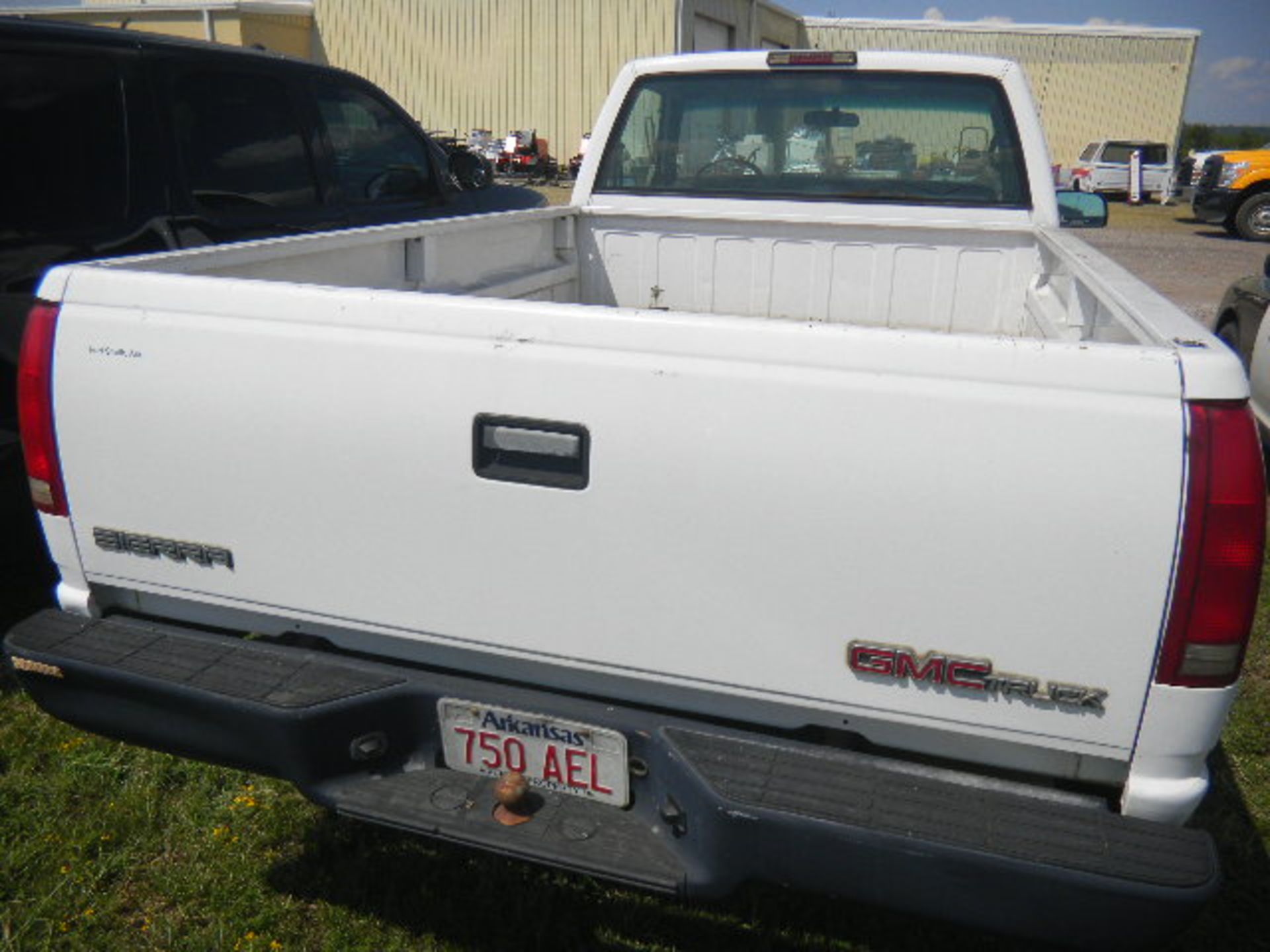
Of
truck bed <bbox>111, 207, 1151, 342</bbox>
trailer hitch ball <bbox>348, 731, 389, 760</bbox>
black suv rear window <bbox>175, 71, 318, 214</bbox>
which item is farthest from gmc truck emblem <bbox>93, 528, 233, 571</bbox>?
black suv rear window <bbox>175, 71, 318, 214</bbox>

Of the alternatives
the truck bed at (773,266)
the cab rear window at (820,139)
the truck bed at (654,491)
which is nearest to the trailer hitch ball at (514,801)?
the truck bed at (654,491)

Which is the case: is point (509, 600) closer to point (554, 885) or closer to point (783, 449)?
point (783, 449)

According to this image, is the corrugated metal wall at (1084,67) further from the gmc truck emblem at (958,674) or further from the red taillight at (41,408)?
the gmc truck emblem at (958,674)

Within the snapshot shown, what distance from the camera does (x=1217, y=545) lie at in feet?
5.21

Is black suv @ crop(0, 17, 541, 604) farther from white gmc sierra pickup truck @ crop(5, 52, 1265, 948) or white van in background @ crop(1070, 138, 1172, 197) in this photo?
white van in background @ crop(1070, 138, 1172, 197)

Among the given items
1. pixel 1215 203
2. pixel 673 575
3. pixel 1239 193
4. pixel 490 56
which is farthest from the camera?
pixel 490 56

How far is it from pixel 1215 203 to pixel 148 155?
17372mm

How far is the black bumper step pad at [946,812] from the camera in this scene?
1.64 metres

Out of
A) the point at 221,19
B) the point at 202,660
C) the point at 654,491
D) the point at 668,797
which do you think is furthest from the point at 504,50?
the point at 668,797

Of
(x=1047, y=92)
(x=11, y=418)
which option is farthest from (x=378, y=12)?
(x=11, y=418)

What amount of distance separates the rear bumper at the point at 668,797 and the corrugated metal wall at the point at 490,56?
79.7 feet

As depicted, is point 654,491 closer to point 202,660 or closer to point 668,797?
point 668,797

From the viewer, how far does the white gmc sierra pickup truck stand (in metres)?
1.62

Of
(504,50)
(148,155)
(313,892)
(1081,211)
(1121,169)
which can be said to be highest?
(504,50)
